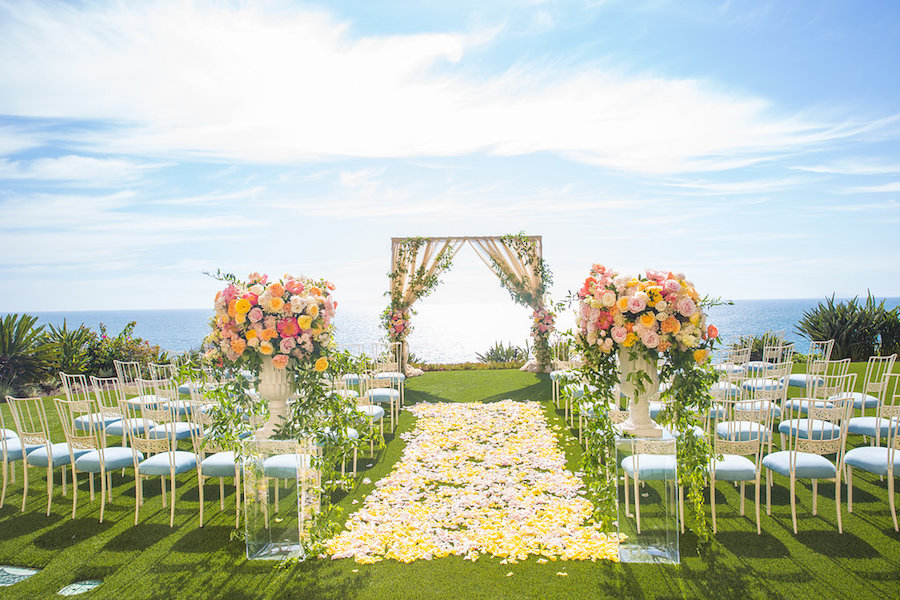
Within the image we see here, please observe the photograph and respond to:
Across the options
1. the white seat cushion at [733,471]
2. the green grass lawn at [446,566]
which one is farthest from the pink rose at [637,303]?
the green grass lawn at [446,566]

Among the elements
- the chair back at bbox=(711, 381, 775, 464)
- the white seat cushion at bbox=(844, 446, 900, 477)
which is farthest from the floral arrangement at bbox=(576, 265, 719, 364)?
the white seat cushion at bbox=(844, 446, 900, 477)

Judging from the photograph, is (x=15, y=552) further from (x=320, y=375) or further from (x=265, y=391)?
(x=320, y=375)

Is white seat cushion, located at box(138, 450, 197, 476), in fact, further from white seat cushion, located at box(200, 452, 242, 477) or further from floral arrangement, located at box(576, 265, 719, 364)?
floral arrangement, located at box(576, 265, 719, 364)

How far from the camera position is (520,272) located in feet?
39.9

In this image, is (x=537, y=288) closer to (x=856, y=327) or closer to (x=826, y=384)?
(x=826, y=384)

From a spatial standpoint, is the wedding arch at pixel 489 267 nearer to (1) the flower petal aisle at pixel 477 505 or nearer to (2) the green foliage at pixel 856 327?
(1) the flower petal aisle at pixel 477 505

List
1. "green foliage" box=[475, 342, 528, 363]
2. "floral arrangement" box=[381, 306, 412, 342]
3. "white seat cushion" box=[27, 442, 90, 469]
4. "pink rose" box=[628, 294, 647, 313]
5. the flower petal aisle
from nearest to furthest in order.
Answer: "pink rose" box=[628, 294, 647, 313]
the flower petal aisle
"white seat cushion" box=[27, 442, 90, 469]
"floral arrangement" box=[381, 306, 412, 342]
"green foliage" box=[475, 342, 528, 363]

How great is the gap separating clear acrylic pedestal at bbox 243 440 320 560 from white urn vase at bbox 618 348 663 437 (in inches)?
87.7

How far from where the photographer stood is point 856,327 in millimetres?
12508

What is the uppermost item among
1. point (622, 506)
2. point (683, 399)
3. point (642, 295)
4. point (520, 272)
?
point (520, 272)

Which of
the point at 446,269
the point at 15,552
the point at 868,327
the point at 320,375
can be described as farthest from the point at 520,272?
the point at 15,552

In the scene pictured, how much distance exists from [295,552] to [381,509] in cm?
103

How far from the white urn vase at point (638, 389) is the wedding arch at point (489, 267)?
792cm

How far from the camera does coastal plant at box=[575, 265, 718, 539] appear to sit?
3598mm
